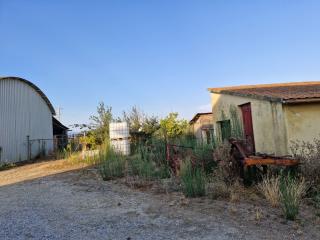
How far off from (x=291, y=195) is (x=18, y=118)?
19.8 meters

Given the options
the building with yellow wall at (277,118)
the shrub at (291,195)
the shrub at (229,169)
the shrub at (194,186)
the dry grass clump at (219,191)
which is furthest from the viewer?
the building with yellow wall at (277,118)

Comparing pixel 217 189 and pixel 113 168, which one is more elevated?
pixel 113 168

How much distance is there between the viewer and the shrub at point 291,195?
239 inches

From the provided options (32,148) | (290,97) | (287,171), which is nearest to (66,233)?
(287,171)

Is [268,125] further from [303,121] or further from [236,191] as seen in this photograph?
[236,191]

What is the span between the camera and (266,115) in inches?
502

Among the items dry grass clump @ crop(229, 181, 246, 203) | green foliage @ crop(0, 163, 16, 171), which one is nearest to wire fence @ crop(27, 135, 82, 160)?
green foliage @ crop(0, 163, 16, 171)

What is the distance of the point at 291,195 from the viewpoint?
6332 mm

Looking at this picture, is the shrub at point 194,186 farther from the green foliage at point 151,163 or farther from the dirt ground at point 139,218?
the green foliage at point 151,163

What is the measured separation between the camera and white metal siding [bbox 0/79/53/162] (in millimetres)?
20469

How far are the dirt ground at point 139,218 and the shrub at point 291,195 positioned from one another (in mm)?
168

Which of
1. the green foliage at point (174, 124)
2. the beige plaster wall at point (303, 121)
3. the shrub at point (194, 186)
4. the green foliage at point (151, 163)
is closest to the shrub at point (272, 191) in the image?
the shrub at point (194, 186)

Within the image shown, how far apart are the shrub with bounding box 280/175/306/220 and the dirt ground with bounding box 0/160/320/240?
6.6 inches

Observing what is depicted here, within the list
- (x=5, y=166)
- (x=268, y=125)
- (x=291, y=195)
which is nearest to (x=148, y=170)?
(x=291, y=195)
